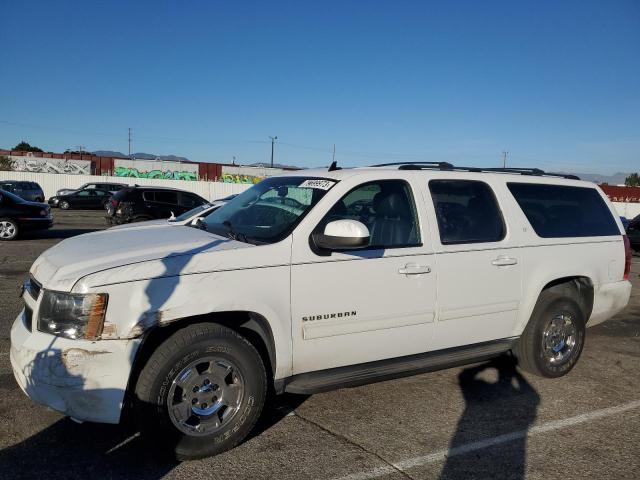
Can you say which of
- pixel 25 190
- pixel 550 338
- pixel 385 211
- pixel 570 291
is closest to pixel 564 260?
pixel 570 291

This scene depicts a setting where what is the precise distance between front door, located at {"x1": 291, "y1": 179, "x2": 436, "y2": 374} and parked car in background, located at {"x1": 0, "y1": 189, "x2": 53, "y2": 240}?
1303 centimetres

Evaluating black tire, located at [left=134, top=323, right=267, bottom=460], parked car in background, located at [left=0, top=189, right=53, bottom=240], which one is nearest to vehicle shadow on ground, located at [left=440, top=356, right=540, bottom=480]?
black tire, located at [left=134, top=323, right=267, bottom=460]

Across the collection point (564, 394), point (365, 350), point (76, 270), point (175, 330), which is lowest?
point (564, 394)

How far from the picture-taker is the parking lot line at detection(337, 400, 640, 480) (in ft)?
11.1

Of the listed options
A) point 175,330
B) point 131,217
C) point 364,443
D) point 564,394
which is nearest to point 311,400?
point 364,443

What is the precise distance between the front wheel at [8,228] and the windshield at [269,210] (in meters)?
→ 11.9

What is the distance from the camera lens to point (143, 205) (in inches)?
605

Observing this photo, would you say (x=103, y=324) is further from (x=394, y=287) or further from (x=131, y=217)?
(x=131, y=217)

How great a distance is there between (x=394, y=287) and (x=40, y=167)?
59235mm

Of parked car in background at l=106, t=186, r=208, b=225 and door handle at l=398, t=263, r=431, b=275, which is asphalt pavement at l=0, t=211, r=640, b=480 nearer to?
door handle at l=398, t=263, r=431, b=275

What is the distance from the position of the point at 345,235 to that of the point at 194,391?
1.37m

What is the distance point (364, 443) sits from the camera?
12.3ft

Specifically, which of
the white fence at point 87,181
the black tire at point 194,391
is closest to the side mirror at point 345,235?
the black tire at point 194,391

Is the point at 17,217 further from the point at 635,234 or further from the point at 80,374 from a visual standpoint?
the point at 635,234
